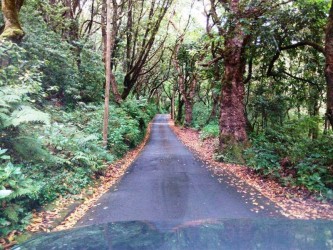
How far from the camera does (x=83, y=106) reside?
17.1 metres

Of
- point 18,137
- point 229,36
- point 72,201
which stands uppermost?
point 229,36

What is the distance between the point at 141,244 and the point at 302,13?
11.2m

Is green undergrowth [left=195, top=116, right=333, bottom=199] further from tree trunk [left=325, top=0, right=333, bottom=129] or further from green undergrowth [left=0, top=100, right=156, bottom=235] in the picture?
green undergrowth [left=0, top=100, right=156, bottom=235]

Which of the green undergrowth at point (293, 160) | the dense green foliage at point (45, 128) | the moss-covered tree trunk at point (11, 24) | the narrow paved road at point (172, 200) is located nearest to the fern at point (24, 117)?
the dense green foliage at point (45, 128)

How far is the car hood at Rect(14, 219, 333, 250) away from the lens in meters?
2.88

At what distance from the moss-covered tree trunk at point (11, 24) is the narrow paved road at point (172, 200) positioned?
5.79 m

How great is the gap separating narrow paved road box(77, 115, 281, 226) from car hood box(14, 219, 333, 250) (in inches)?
97.9

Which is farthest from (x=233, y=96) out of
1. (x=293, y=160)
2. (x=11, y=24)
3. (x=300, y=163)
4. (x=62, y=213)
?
(x=62, y=213)

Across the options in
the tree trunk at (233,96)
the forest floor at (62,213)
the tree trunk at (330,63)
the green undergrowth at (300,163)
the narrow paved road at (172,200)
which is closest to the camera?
the forest floor at (62,213)

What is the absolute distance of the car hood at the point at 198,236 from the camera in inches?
113

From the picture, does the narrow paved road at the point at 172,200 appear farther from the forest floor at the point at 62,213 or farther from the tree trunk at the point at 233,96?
the tree trunk at the point at 233,96

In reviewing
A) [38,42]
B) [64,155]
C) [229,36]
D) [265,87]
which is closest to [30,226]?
[64,155]

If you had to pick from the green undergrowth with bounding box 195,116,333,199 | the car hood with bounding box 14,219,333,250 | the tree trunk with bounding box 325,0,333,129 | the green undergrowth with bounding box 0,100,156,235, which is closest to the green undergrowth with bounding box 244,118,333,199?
the green undergrowth with bounding box 195,116,333,199

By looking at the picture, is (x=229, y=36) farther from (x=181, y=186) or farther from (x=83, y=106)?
(x=83, y=106)
